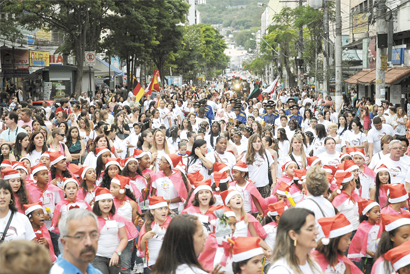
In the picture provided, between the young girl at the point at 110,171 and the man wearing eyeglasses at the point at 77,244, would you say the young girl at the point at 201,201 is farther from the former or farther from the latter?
the man wearing eyeglasses at the point at 77,244

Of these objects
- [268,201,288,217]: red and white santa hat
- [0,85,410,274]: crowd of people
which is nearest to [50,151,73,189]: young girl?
[0,85,410,274]: crowd of people

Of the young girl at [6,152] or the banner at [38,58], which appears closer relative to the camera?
the young girl at [6,152]

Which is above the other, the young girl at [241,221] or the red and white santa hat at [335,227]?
the red and white santa hat at [335,227]

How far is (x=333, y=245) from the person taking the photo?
4387mm

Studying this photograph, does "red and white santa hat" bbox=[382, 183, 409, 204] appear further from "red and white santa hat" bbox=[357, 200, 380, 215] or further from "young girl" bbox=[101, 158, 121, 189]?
"young girl" bbox=[101, 158, 121, 189]

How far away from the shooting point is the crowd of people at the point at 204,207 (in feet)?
12.6

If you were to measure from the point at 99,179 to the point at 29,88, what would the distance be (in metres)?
28.8

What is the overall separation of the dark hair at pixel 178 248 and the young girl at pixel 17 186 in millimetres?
3519

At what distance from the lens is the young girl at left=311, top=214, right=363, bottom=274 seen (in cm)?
435

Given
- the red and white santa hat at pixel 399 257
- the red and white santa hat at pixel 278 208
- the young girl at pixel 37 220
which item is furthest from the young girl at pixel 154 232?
the red and white santa hat at pixel 399 257

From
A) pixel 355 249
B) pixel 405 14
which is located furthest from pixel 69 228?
pixel 405 14

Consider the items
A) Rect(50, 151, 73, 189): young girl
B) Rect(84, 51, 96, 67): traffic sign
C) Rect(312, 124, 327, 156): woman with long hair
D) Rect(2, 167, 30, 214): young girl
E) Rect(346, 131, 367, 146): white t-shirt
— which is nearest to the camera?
Rect(2, 167, 30, 214): young girl

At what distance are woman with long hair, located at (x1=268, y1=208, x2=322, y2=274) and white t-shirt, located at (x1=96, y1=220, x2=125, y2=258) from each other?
2.71m

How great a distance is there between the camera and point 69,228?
3564 mm
